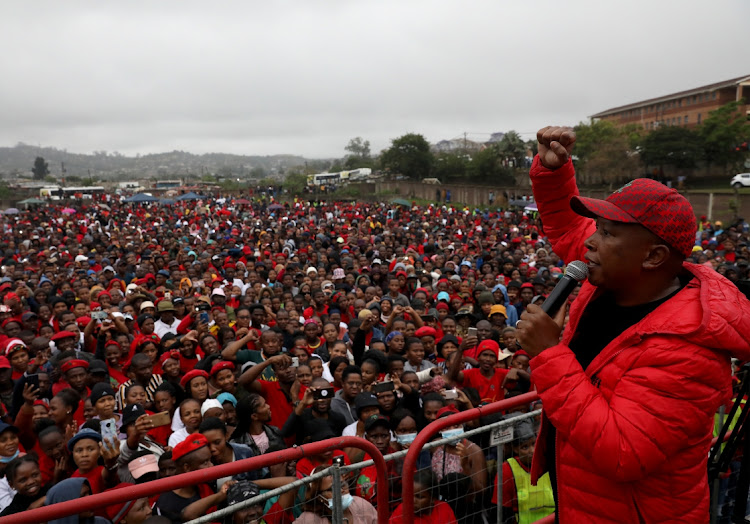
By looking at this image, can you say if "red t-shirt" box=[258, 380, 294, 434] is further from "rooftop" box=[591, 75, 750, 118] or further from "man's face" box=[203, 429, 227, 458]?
"rooftop" box=[591, 75, 750, 118]

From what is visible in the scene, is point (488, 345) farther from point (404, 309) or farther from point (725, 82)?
point (725, 82)

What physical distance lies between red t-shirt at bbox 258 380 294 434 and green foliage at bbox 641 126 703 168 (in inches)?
1561

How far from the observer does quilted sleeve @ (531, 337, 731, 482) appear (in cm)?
126

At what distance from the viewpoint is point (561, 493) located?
167 cm

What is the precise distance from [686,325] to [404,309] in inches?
212

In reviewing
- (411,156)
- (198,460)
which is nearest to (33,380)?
(198,460)

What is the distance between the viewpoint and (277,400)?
476cm

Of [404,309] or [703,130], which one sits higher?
[703,130]

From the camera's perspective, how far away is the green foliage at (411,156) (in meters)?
53.6

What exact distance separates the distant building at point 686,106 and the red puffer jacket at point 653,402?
48094 mm

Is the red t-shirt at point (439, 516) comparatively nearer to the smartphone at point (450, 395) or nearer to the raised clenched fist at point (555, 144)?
the smartphone at point (450, 395)

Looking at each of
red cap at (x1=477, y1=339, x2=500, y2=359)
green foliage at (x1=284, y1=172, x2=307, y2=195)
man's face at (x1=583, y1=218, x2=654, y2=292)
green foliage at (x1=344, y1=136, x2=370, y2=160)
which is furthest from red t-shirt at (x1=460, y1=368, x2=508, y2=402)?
green foliage at (x1=344, y1=136, x2=370, y2=160)

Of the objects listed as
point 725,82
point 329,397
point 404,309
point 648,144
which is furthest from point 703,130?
point 329,397

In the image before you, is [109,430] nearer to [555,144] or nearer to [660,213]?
[555,144]
